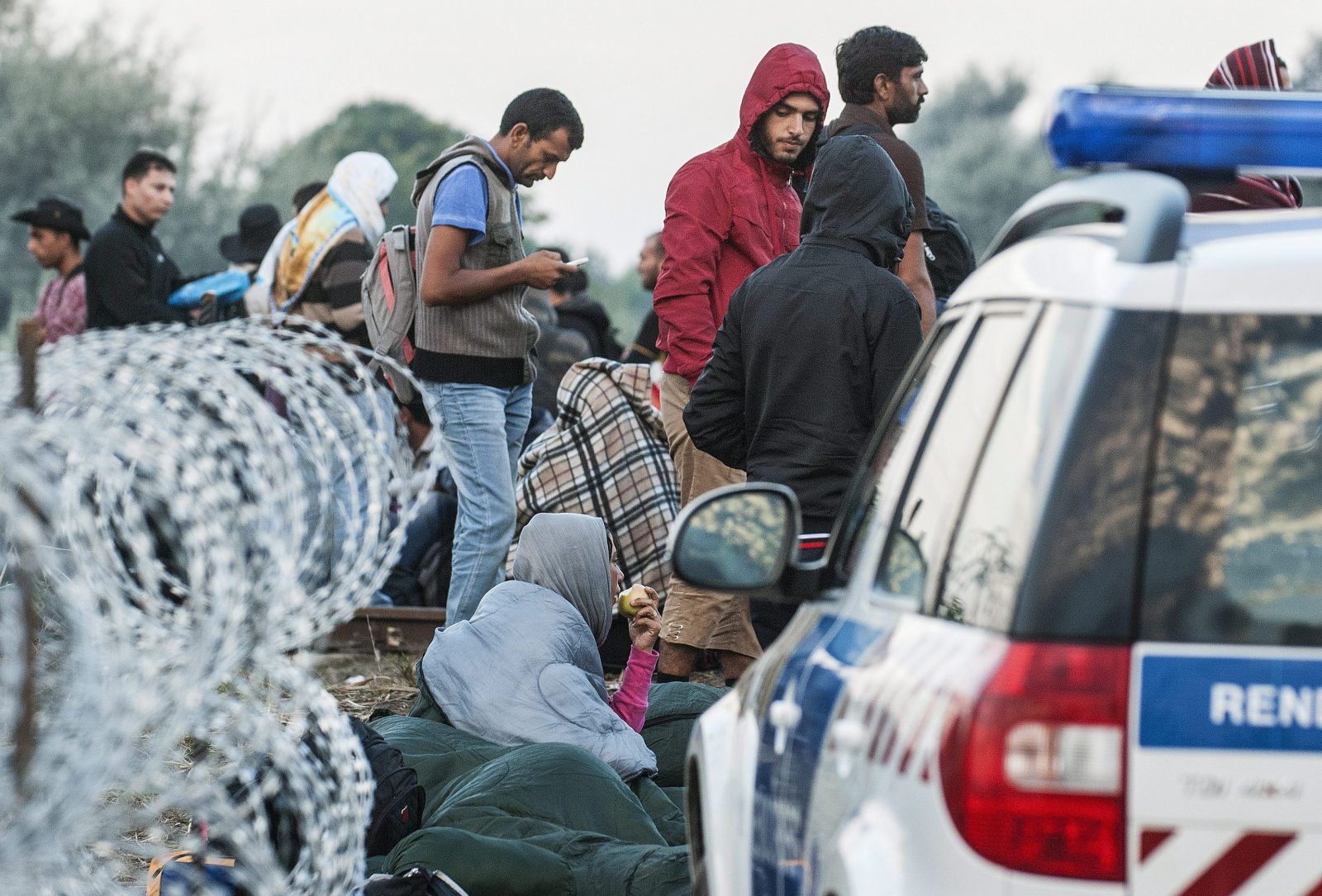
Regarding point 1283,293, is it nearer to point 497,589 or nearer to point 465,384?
point 497,589

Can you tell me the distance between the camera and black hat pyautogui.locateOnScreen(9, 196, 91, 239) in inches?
419

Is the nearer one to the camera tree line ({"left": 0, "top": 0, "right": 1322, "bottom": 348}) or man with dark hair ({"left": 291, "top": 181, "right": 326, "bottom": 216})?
man with dark hair ({"left": 291, "top": 181, "right": 326, "bottom": 216})

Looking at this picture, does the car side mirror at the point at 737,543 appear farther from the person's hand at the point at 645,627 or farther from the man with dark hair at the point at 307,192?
the man with dark hair at the point at 307,192

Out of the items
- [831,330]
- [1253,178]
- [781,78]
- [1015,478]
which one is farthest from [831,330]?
[1015,478]

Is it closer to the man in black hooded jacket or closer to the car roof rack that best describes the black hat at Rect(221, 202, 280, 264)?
the man in black hooded jacket

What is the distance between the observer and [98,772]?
2.62 metres

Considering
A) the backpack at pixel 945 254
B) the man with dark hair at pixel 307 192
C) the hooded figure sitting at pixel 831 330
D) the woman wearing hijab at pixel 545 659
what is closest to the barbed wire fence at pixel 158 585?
the woman wearing hijab at pixel 545 659

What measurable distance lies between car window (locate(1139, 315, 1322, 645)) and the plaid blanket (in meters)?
5.67

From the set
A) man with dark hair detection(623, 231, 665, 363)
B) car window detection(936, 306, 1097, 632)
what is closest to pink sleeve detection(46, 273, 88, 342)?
man with dark hair detection(623, 231, 665, 363)

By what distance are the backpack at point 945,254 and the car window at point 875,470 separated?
3.99 m

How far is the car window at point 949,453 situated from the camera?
246 centimetres

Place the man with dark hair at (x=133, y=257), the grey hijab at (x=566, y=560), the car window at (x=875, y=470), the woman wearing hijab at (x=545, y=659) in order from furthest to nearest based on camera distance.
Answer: the man with dark hair at (x=133, y=257) → the grey hijab at (x=566, y=560) → the woman wearing hijab at (x=545, y=659) → the car window at (x=875, y=470)

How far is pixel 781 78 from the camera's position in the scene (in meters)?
6.58

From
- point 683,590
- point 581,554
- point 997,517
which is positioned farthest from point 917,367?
point 683,590
